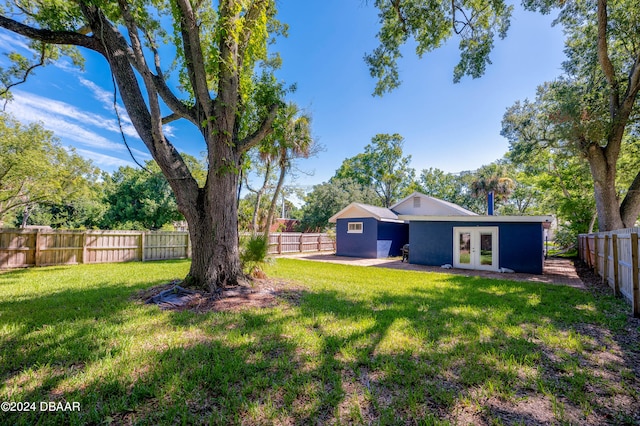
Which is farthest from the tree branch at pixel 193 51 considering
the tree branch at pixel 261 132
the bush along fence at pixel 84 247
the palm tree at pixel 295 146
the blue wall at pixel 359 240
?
the blue wall at pixel 359 240

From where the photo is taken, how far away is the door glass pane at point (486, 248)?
1047 cm

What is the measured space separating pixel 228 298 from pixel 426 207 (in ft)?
50.3

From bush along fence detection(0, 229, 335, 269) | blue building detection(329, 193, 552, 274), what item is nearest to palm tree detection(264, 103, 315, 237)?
bush along fence detection(0, 229, 335, 269)

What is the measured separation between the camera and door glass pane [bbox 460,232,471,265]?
36.0 ft

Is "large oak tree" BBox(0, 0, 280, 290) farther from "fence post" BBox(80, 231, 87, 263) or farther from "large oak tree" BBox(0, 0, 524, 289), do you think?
"fence post" BBox(80, 231, 87, 263)

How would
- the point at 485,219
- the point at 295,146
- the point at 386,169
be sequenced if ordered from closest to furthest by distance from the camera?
the point at 485,219 < the point at 295,146 < the point at 386,169

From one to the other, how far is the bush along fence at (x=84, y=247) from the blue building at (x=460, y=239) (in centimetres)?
643

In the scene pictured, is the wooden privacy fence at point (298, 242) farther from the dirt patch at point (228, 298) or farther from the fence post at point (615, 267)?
the fence post at point (615, 267)

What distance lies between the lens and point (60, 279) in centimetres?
698

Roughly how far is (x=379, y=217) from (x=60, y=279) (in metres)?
13.0

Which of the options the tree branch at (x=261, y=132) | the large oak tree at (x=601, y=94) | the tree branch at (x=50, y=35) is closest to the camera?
the tree branch at (x=50, y=35)

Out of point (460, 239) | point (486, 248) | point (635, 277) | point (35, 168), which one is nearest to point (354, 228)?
point (460, 239)

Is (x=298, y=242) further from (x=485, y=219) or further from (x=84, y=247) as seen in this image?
(x=485, y=219)

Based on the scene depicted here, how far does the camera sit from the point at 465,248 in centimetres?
1109
